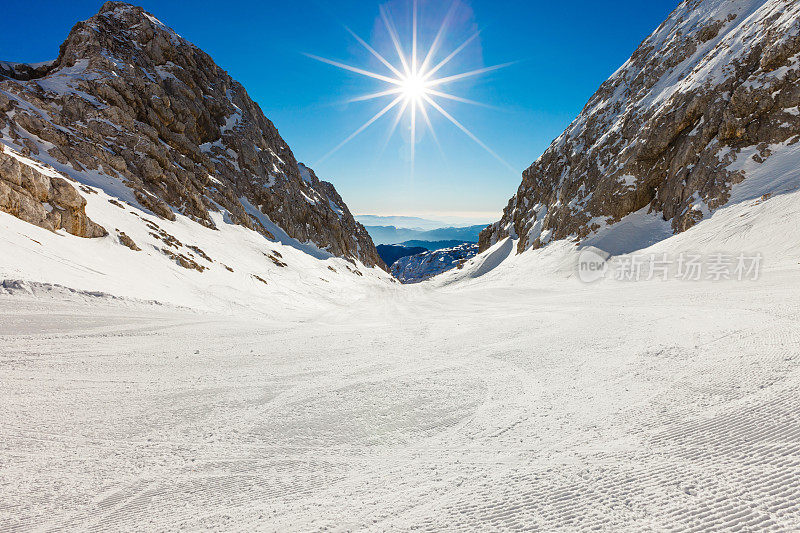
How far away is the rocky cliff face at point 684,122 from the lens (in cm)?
2572

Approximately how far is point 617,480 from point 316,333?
27.3 ft

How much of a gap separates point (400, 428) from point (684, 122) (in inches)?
1656

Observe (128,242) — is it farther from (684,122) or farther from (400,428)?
(684,122)

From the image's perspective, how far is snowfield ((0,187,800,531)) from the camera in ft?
9.40

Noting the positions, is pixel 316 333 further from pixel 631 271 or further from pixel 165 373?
pixel 631 271

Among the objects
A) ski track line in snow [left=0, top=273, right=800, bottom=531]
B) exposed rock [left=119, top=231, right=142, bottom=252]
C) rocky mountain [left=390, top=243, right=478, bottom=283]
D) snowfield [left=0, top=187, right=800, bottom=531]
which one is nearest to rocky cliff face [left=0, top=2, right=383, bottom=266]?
exposed rock [left=119, top=231, right=142, bottom=252]

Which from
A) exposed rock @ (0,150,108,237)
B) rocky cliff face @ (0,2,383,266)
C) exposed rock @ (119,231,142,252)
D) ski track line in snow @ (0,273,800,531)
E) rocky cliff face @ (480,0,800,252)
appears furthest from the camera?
rocky cliff face @ (0,2,383,266)

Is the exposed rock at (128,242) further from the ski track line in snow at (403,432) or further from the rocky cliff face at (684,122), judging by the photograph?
the rocky cliff face at (684,122)

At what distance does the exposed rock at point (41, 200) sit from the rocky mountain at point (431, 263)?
12297 cm

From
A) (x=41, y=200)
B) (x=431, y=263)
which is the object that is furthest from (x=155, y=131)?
(x=431, y=263)

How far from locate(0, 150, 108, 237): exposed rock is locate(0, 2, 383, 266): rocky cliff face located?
0.13 metres

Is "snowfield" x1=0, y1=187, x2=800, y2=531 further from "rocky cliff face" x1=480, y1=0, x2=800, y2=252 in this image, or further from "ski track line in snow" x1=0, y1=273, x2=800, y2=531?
"rocky cliff face" x1=480, y1=0, x2=800, y2=252

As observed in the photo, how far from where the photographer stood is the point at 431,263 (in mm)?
148375

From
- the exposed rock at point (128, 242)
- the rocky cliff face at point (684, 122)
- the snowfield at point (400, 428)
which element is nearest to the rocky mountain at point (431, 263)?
the rocky cliff face at point (684, 122)
